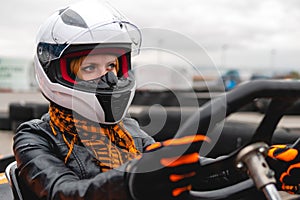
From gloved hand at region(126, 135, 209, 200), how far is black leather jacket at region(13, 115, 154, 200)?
0.15 ft

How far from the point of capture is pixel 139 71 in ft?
3.91

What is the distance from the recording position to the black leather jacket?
886 millimetres

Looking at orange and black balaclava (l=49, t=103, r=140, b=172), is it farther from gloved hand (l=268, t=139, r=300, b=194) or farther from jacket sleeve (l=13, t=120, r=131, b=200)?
gloved hand (l=268, t=139, r=300, b=194)

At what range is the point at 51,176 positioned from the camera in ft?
3.48

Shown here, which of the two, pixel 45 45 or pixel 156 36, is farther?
pixel 45 45

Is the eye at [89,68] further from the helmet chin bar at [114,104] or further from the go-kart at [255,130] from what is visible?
the go-kart at [255,130]

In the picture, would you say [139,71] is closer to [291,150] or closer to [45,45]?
[45,45]

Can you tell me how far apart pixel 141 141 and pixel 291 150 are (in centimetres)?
54

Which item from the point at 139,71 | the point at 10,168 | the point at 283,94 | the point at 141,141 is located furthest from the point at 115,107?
the point at 283,94

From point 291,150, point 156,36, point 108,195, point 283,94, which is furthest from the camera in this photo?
point 291,150

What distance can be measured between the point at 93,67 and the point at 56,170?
13.5 inches

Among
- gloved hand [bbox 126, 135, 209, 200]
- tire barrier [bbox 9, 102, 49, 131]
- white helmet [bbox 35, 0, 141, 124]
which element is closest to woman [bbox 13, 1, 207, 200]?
white helmet [bbox 35, 0, 141, 124]

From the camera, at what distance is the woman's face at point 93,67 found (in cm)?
127

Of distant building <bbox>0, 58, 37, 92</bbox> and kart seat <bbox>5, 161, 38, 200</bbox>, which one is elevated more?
kart seat <bbox>5, 161, 38, 200</bbox>
